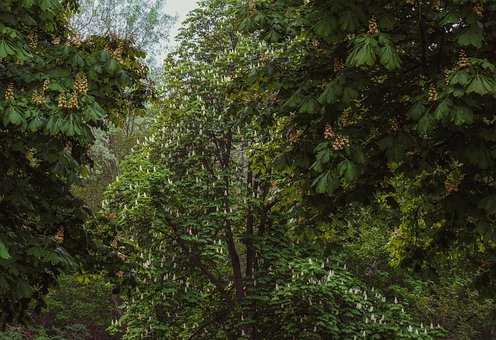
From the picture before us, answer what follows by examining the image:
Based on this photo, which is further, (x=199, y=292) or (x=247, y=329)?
(x=199, y=292)

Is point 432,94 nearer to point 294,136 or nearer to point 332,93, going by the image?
point 332,93

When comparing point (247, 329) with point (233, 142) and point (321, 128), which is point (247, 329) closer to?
point (233, 142)

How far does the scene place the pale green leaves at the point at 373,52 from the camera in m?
5.25

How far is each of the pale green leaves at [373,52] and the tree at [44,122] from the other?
251cm

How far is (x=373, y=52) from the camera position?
5.33 m

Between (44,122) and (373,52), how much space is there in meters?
3.22

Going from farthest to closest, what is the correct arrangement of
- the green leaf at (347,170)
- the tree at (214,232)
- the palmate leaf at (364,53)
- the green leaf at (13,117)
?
the tree at (214,232) → the green leaf at (13,117) → the green leaf at (347,170) → the palmate leaf at (364,53)

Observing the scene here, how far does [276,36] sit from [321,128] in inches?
52.0

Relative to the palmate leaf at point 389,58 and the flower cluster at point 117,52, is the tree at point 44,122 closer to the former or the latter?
the flower cluster at point 117,52

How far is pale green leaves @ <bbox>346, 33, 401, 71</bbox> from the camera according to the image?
5.25m

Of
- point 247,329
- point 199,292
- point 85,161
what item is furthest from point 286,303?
point 85,161

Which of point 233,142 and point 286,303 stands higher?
point 233,142

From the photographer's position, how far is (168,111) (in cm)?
1592

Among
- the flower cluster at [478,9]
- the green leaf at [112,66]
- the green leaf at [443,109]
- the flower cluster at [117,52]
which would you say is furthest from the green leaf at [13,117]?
the flower cluster at [478,9]
